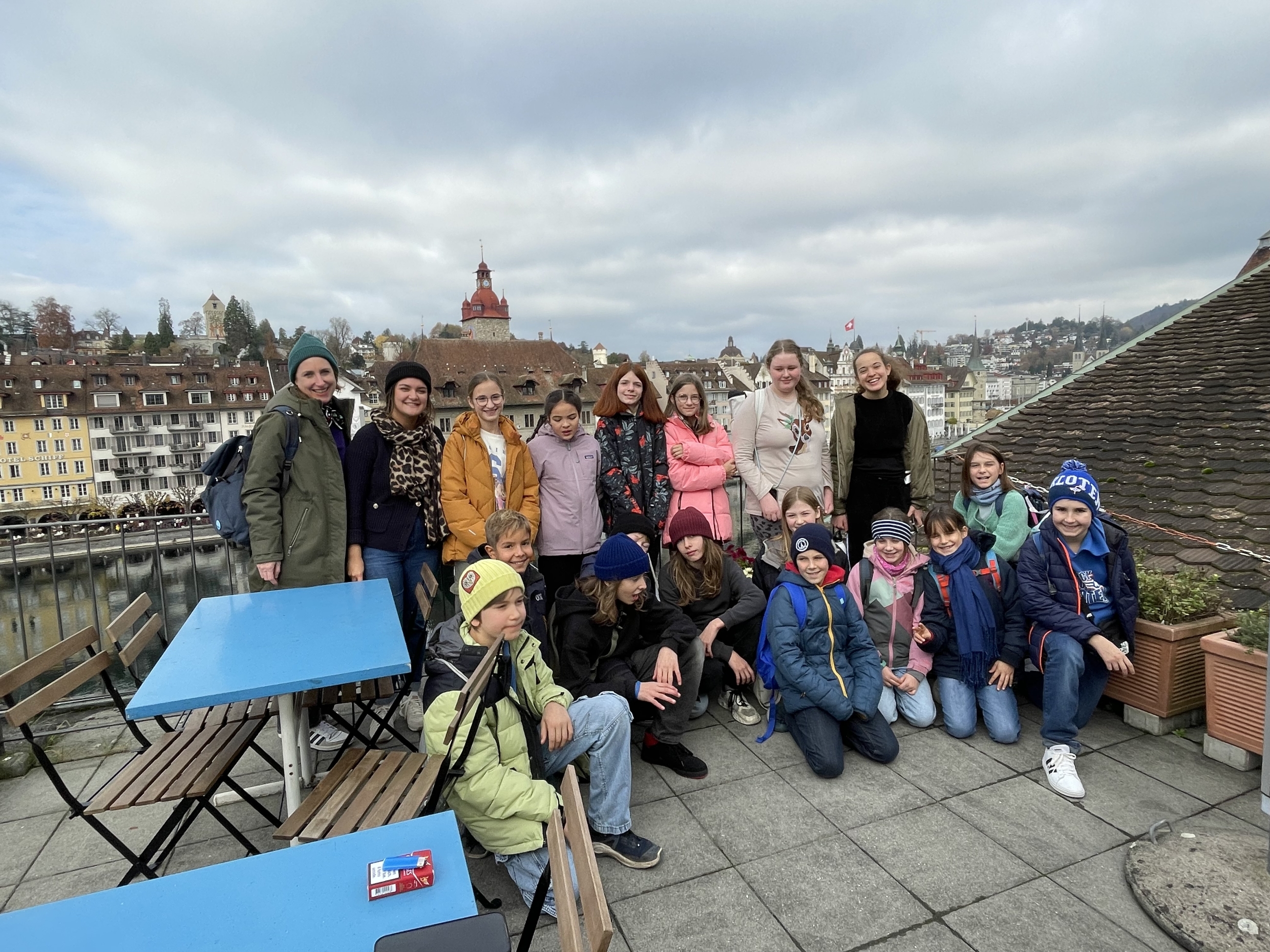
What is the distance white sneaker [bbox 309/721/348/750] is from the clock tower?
9554 centimetres

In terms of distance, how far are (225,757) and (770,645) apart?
8.85ft

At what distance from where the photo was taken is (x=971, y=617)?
13.0 ft

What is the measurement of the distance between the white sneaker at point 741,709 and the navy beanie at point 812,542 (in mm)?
976

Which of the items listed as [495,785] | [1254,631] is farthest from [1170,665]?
[495,785]

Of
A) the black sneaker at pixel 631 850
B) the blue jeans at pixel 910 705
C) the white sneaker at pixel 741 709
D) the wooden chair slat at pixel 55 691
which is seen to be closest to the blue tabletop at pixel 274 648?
the wooden chair slat at pixel 55 691

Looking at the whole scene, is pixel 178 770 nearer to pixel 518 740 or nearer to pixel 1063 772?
pixel 518 740

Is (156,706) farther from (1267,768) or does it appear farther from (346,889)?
(1267,768)

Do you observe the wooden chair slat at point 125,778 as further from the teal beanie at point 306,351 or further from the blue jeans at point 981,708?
the blue jeans at point 981,708

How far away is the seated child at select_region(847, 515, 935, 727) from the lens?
13.6ft

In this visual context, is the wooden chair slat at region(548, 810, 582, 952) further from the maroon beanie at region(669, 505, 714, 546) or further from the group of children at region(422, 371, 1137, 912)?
the maroon beanie at region(669, 505, 714, 546)

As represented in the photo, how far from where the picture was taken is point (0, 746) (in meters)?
3.94

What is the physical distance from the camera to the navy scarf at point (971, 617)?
3.96 metres

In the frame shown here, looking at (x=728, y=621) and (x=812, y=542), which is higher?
(x=812, y=542)

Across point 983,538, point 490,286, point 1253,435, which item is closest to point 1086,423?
point 1253,435
